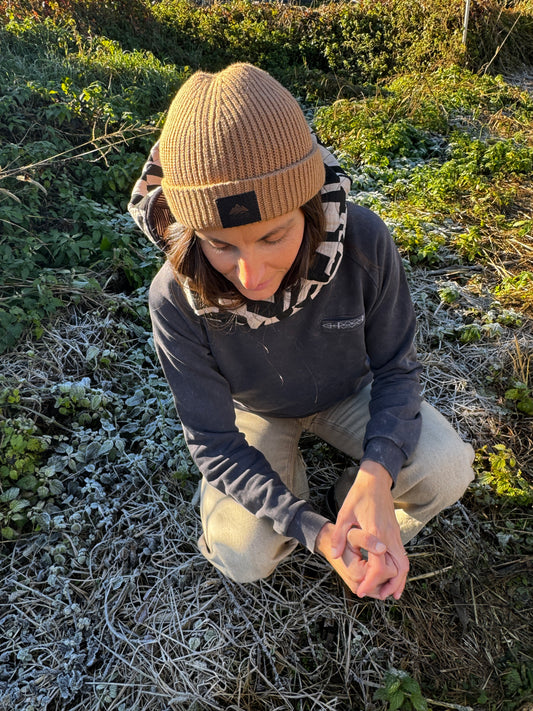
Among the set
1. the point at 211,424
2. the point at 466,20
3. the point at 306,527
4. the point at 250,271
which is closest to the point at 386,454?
the point at 306,527

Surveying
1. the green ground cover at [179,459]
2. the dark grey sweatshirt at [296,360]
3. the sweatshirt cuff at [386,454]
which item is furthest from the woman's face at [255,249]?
the green ground cover at [179,459]

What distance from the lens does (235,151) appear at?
118 cm

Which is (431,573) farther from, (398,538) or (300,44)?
(300,44)

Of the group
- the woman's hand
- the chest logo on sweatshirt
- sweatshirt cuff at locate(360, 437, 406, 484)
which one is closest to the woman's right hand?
the woman's hand

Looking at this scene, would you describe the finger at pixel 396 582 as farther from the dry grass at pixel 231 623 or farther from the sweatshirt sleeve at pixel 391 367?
the dry grass at pixel 231 623

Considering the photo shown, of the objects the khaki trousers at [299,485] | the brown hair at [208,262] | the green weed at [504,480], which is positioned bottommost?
the green weed at [504,480]

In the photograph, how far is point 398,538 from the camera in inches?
64.9

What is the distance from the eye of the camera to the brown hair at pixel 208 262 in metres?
1.41

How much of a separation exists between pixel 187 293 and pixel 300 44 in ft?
20.9

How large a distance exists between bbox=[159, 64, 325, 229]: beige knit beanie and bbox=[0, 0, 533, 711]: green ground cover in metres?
1.24

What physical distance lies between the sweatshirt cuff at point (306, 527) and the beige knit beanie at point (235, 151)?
858mm

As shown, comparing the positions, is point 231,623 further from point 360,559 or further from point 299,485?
point 360,559

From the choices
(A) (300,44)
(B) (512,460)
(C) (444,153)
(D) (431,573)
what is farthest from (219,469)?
(A) (300,44)

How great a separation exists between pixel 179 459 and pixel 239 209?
1.40 metres
